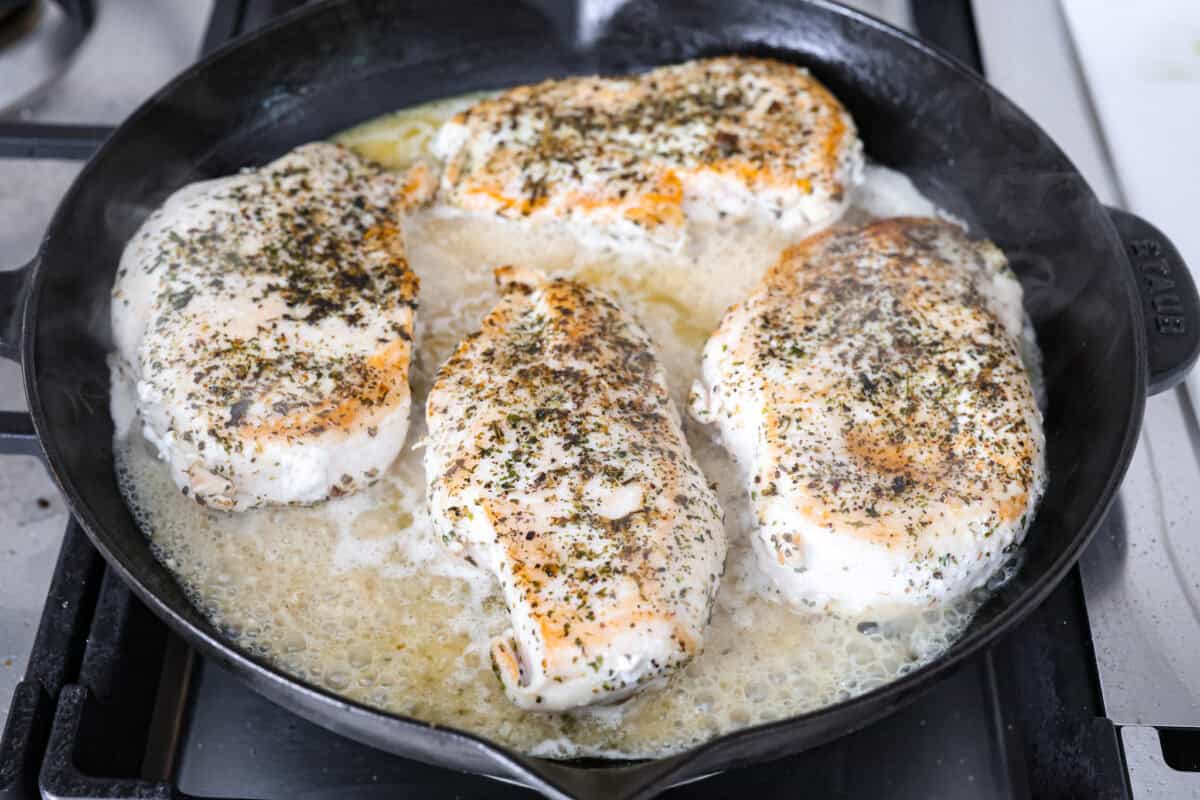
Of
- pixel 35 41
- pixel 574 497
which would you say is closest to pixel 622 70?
pixel 574 497

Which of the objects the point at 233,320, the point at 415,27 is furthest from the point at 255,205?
the point at 415,27

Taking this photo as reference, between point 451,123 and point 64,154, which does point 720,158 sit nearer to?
point 451,123

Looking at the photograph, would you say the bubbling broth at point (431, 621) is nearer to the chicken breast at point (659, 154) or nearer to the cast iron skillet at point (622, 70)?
the cast iron skillet at point (622, 70)

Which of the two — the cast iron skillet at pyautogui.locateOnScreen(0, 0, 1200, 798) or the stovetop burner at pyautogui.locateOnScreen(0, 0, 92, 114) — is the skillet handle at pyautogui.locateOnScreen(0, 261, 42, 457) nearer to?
the cast iron skillet at pyautogui.locateOnScreen(0, 0, 1200, 798)

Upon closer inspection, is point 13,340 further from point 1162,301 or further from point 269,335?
point 1162,301

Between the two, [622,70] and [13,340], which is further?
[622,70]

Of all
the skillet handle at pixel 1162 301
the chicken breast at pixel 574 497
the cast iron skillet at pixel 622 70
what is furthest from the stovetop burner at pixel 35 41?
the skillet handle at pixel 1162 301
